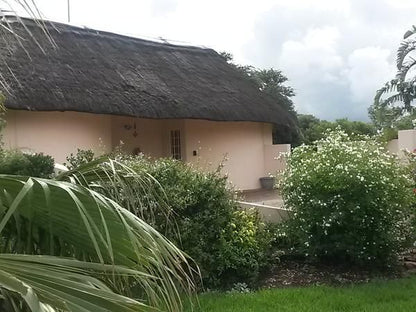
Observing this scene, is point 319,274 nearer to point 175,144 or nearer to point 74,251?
point 74,251

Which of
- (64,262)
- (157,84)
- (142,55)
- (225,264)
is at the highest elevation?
(142,55)

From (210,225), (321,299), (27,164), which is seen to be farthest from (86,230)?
(27,164)

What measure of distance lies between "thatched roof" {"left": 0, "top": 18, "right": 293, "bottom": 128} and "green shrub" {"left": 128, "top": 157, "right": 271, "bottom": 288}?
543cm

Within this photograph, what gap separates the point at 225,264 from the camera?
23.6ft

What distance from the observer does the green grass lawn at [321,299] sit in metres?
6.01

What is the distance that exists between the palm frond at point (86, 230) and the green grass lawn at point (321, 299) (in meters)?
3.51

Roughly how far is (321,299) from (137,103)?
29.9 feet

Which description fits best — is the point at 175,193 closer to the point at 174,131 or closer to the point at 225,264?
the point at 225,264

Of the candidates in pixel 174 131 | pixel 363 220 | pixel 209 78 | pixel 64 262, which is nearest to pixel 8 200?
pixel 64 262

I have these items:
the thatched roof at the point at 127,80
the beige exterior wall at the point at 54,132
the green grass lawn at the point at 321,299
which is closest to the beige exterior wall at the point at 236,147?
the thatched roof at the point at 127,80

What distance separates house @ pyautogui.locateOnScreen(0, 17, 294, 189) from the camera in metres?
13.1

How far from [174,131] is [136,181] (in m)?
14.4

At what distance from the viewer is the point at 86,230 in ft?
7.32

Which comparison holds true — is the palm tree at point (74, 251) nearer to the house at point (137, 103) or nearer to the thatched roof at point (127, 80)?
the thatched roof at point (127, 80)
